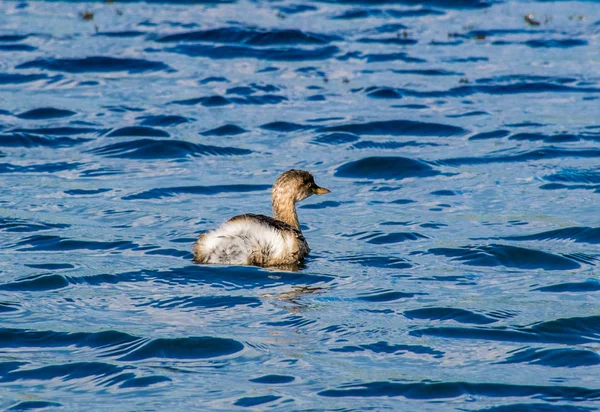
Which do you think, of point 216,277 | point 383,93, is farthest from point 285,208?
point 383,93

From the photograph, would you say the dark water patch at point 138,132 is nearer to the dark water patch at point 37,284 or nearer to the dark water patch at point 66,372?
the dark water patch at point 37,284

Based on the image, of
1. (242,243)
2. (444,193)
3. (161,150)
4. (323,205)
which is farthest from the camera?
(161,150)

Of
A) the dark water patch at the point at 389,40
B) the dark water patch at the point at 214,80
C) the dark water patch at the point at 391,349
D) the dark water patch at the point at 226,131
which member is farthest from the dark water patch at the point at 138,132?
the dark water patch at the point at 391,349

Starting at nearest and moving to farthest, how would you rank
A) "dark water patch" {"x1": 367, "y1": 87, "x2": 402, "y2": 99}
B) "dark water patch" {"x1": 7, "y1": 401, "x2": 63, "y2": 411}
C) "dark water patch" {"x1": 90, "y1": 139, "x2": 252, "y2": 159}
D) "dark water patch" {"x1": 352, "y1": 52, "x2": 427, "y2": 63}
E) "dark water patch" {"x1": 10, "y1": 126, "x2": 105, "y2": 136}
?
"dark water patch" {"x1": 7, "y1": 401, "x2": 63, "y2": 411}, "dark water patch" {"x1": 90, "y1": 139, "x2": 252, "y2": 159}, "dark water patch" {"x1": 10, "y1": 126, "x2": 105, "y2": 136}, "dark water patch" {"x1": 367, "y1": 87, "x2": 402, "y2": 99}, "dark water patch" {"x1": 352, "y1": 52, "x2": 427, "y2": 63}

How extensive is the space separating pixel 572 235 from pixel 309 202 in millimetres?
3055

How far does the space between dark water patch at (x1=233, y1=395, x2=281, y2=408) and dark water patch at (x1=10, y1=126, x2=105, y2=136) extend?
9596 millimetres

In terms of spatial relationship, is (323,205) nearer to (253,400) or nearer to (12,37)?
(253,400)

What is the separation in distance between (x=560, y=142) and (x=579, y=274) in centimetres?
586

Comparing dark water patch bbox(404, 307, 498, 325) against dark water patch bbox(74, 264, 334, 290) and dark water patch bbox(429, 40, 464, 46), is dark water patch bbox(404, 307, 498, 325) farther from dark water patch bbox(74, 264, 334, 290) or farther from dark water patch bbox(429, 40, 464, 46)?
dark water patch bbox(429, 40, 464, 46)

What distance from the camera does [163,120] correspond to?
700 inches

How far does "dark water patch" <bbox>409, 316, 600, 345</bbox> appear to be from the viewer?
929cm

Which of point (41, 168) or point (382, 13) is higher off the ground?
point (382, 13)

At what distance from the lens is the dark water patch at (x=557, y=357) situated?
8.78m

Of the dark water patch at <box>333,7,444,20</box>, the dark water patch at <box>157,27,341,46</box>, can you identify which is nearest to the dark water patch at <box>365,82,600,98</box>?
the dark water patch at <box>157,27,341,46</box>
